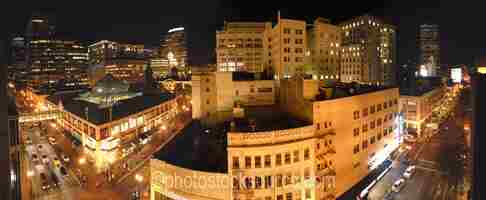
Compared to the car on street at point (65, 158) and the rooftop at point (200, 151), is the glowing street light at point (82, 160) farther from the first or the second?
the rooftop at point (200, 151)

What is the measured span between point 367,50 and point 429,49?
6461 centimetres

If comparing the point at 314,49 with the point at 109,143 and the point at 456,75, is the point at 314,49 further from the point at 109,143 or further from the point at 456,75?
the point at 456,75

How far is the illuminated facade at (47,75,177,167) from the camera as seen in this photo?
62.8m

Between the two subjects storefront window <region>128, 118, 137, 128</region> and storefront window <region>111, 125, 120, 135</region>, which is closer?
storefront window <region>111, 125, 120, 135</region>

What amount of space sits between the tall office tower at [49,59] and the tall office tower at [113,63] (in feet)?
30.3

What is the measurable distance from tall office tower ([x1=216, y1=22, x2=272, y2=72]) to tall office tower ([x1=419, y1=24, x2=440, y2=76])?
9522 centimetres

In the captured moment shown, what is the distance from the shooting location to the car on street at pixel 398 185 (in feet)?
155

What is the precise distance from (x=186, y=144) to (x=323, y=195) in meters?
18.6

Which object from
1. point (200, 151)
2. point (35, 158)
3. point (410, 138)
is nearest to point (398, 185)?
point (410, 138)

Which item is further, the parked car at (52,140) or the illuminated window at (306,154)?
the parked car at (52,140)

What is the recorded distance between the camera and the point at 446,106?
103 m

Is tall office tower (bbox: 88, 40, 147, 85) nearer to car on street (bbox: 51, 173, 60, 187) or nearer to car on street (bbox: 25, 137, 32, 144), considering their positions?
car on street (bbox: 25, 137, 32, 144)

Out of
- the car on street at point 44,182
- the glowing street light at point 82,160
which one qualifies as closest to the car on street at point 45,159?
the glowing street light at point 82,160

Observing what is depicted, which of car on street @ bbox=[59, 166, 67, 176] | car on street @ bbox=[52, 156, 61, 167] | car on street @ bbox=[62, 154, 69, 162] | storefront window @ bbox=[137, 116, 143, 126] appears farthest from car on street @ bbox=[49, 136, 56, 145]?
storefront window @ bbox=[137, 116, 143, 126]
